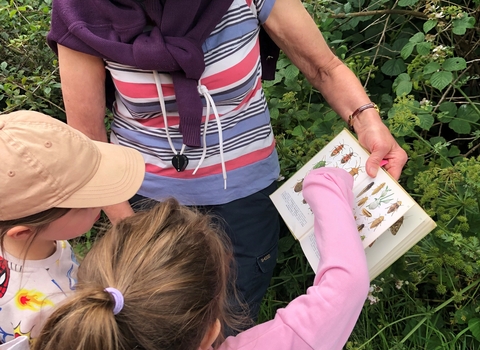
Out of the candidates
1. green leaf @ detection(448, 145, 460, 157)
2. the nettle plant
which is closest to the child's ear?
the nettle plant

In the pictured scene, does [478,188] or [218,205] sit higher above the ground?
[478,188]

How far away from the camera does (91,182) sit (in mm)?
1126

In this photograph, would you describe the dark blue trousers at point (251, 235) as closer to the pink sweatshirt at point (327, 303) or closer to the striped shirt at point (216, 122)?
the striped shirt at point (216, 122)

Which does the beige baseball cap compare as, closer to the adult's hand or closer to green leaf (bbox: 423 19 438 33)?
the adult's hand

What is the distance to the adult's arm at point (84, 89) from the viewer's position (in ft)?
4.08

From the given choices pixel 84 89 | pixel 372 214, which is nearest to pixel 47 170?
pixel 84 89

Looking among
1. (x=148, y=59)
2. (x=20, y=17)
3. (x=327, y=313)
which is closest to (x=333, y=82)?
(x=148, y=59)

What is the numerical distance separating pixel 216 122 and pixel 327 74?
0.43 meters

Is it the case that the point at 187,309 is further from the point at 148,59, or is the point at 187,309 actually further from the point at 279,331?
the point at 148,59

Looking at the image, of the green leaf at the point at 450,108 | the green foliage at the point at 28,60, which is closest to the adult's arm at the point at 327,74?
the green leaf at the point at 450,108

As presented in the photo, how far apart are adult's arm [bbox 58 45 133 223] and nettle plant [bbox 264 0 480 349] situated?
807 mm

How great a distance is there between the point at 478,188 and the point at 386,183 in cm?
32

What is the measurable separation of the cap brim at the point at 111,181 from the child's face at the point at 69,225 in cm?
7

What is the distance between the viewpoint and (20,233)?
3.58ft
